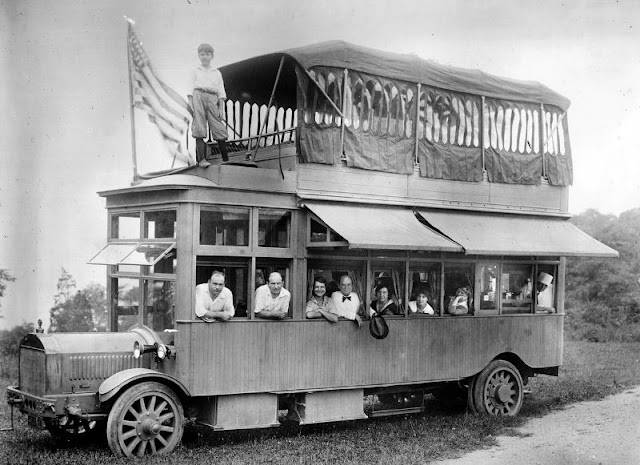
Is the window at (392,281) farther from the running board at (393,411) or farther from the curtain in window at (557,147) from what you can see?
the curtain in window at (557,147)

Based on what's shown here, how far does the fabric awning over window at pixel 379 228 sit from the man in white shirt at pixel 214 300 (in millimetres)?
1586

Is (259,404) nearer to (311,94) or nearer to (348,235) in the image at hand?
(348,235)

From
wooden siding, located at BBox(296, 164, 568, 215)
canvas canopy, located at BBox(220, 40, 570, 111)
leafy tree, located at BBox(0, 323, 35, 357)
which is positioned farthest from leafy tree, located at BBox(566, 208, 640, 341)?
leafy tree, located at BBox(0, 323, 35, 357)

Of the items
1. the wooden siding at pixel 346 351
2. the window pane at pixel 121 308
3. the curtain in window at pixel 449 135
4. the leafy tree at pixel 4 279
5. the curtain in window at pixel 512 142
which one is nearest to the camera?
the wooden siding at pixel 346 351

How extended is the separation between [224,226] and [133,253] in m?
1.21

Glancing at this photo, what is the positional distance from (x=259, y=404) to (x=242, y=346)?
79 centimetres

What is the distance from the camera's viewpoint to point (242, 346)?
31.6 ft

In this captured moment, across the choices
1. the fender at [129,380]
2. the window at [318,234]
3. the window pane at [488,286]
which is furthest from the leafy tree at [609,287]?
the fender at [129,380]

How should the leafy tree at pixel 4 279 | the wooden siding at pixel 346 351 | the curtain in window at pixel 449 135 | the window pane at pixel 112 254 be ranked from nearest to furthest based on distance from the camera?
1. the wooden siding at pixel 346 351
2. the window pane at pixel 112 254
3. the curtain in window at pixel 449 135
4. the leafy tree at pixel 4 279

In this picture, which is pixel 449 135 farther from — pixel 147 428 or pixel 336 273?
pixel 147 428

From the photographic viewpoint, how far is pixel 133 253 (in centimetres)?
981

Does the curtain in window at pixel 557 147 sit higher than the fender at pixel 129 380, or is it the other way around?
the curtain in window at pixel 557 147

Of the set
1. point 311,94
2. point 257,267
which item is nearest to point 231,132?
point 311,94

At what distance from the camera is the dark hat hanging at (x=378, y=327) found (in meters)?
10.8
